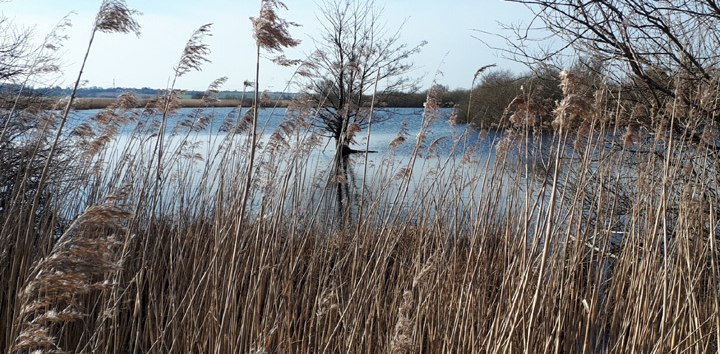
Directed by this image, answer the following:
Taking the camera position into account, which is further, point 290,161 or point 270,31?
point 290,161

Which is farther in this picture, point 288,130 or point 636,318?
point 288,130

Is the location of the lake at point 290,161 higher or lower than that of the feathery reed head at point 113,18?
lower

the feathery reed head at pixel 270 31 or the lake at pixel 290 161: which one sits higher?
the feathery reed head at pixel 270 31

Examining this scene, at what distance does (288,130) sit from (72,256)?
1858 millimetres

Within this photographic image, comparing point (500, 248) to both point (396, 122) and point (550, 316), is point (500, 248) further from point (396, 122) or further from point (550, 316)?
point (396, 122)

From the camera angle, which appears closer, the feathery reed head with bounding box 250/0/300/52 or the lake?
the feathery reed head with bounding box 250/0/300/52

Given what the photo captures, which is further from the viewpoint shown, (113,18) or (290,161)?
(290,161)

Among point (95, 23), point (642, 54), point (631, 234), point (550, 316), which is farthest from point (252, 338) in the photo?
point (642, 54)

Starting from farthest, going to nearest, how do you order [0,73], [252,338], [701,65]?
[0,73] < [701,65] < [252,338]

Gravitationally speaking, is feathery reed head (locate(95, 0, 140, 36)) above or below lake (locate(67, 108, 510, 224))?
above

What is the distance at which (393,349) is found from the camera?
1.53 m

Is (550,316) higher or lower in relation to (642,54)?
lower

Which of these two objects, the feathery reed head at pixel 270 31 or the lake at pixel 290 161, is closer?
the feathery reed head at pixel 270 31

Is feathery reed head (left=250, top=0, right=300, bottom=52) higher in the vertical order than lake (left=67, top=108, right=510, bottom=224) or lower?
higher
